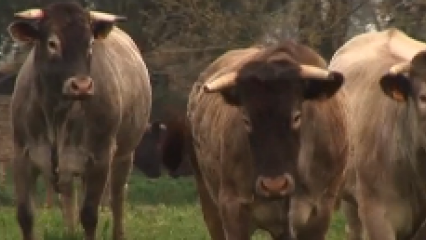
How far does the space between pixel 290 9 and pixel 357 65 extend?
18.0 metres

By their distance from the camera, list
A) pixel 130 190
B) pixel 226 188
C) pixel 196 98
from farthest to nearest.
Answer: pixel 130 190, pixel 196 98, pixel 226 188

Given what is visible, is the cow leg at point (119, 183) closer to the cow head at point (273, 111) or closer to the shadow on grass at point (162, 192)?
the cow head at point (273, 111)

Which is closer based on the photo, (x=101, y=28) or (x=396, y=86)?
(x=396, y=86)

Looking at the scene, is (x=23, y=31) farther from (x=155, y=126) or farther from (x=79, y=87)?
(x=155, y=126)

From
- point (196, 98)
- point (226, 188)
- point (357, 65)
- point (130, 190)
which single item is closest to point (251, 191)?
point (226, 188)

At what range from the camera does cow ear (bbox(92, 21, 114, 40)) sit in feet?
39.1

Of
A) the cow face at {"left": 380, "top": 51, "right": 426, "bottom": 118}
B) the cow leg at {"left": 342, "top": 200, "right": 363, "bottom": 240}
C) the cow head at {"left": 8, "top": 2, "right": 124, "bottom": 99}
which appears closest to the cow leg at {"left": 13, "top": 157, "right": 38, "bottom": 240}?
the cow head at {"left": 8, "top": 2, "right": 124, "bottom": 99}

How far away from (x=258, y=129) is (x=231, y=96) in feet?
1.46

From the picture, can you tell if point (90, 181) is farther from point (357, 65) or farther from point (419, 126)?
point (419, 126)

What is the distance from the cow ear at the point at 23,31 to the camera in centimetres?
1144

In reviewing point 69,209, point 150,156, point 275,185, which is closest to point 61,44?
point 275,185

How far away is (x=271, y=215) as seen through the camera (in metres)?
9.22

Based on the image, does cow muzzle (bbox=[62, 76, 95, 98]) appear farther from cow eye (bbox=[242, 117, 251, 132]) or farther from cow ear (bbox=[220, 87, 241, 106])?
cow eye (bbox=[242, 117, 251, 132])

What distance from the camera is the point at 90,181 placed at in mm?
12219
